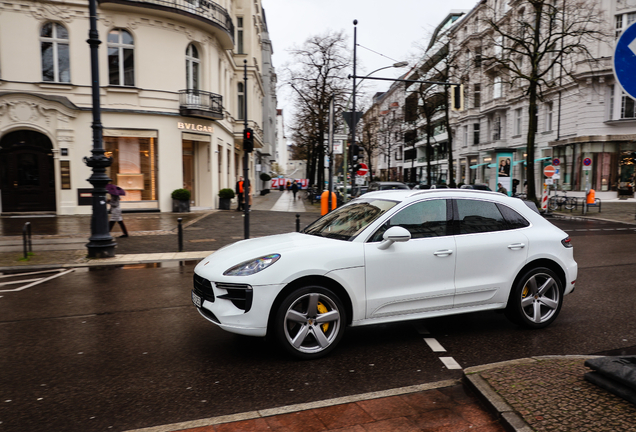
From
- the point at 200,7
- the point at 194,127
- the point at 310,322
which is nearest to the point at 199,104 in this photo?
the point at 194,127

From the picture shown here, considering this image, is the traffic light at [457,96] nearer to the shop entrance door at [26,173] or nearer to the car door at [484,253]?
the car door at [484,253]

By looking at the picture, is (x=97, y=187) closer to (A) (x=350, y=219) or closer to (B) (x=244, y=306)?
(A) (x=350, y=219)

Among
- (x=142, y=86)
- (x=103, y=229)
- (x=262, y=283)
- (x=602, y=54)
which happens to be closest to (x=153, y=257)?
(x=103, y=229)

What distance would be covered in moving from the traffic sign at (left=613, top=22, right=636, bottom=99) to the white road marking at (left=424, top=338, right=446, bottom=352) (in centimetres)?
284

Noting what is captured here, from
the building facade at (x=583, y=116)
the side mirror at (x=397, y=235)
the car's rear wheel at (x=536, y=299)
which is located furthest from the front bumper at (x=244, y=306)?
the building facade at (x=583, y=116)

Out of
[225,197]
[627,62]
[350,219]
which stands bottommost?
[225,197]

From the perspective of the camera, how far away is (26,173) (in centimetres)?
2125

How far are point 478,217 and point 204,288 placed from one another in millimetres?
3076

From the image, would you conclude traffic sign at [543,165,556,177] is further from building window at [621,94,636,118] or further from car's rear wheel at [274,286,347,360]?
car's rear wheel at [274,286,347,360]

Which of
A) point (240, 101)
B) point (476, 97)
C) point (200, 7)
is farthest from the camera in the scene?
point (476, 97)

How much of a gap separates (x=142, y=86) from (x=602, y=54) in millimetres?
30707

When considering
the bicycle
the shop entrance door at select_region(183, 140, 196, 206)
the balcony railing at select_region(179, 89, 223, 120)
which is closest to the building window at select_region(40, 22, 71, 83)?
the balcony railing at select_region(179, 89, 223, 120)

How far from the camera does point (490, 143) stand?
5019 centimetres

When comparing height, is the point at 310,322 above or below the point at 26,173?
below
